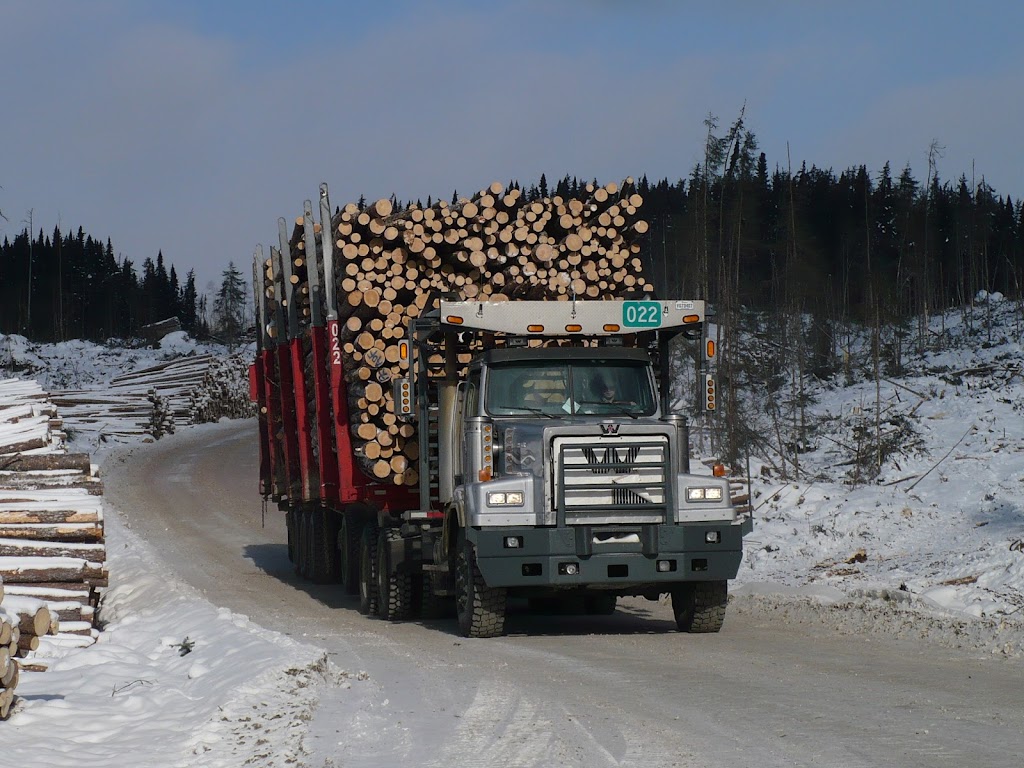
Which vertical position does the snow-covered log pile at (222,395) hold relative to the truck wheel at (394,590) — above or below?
above

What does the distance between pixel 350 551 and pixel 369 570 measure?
1.54 meters

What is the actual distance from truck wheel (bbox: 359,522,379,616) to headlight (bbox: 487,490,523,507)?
11.9 feet

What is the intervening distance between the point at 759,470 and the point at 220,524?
34.3ft

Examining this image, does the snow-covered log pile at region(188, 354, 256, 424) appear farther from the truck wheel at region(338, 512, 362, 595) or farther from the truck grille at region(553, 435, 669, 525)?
the truck grille at region(553, 435, 669, 525)

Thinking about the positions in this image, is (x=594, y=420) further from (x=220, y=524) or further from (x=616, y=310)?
(x=220, y=524)

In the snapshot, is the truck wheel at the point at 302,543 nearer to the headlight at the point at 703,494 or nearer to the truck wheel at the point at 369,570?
the truck wheel at the point at 369,570

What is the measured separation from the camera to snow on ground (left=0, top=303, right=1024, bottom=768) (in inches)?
297

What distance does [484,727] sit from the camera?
739 cm

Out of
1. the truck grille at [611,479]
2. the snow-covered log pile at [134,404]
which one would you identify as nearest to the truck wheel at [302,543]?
the truck grille at [611,479]

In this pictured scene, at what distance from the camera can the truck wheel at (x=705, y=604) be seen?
38.9 ft

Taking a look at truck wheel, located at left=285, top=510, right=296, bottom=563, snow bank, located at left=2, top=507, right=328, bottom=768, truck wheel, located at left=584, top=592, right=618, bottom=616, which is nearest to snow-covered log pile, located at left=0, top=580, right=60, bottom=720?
snow bank, located at left=2, top=507, right=328, bottom=768

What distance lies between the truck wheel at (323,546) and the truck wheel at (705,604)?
6.80 metres

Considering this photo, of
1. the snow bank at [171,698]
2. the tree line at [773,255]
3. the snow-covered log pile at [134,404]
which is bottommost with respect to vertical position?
the snow bank at [171,698]

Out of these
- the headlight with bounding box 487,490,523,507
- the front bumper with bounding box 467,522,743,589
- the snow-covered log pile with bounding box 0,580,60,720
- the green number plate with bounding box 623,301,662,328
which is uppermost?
the green number plate with bounding box 623,301,662,328
